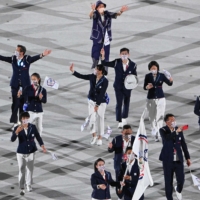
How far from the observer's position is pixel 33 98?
2859 centimetres

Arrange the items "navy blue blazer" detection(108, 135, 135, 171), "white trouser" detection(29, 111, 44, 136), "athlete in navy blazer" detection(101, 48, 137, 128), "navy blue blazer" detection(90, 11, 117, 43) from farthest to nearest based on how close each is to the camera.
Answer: "navy blue blazer" detection(90, 11, 117, 43) → "athlete in navy blazer" detection(101, 48, 137, 128) → "white trouser" detection(29, 111, 44, 136) → "navy blue blazer" detection(108, 135, 135, 171)

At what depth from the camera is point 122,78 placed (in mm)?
29703

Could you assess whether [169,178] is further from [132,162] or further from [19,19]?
Result: [19,19]

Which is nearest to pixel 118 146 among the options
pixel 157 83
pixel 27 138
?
pixel 27 138

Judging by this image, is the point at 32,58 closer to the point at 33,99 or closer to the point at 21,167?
the point at 33,99

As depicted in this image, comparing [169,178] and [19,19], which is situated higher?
[19,19]

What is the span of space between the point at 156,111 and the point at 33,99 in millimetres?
2735

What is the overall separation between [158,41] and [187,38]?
80 cm

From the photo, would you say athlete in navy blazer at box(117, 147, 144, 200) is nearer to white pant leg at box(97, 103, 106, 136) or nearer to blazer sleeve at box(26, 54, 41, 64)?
white pant leg at box(97, 103, 106, 136)

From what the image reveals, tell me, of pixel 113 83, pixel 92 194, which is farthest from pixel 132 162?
pixel 113 83

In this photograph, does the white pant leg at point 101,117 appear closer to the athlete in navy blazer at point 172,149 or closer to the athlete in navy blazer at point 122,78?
the athlete in navy blazer at point 122,78

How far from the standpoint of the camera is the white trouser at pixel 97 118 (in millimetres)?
29016

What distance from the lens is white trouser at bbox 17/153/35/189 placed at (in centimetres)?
2672

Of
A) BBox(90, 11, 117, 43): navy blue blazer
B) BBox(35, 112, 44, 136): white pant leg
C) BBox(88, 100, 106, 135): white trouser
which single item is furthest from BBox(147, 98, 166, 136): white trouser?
BBox(90, 11, 117, 43): navy blue blazer
